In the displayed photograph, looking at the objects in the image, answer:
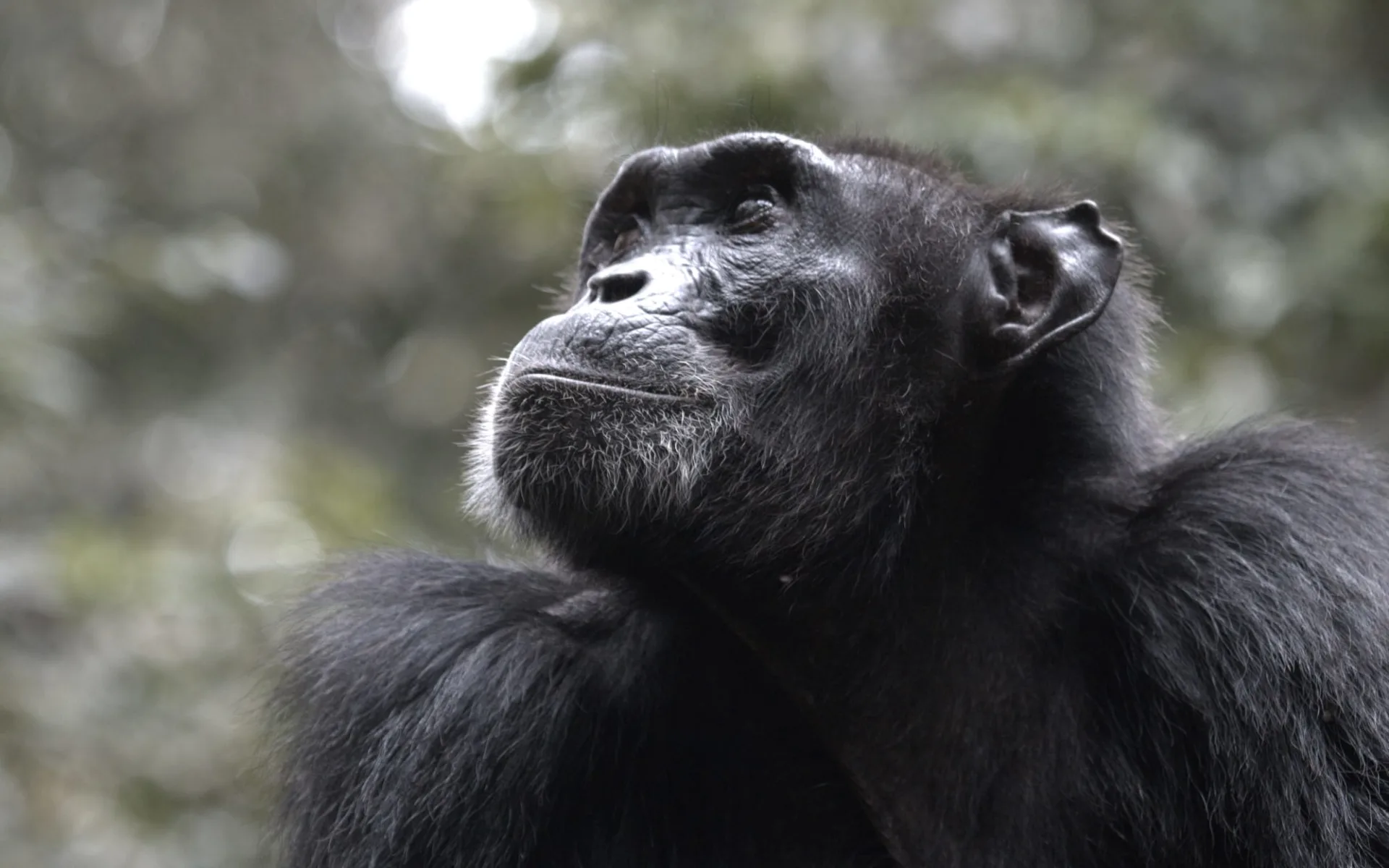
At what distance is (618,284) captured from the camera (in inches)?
159

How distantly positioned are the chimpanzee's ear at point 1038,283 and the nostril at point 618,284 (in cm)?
88

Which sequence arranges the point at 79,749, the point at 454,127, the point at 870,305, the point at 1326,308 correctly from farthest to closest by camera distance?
1. the point at 454,127
2. the point at 1326,308
3. the point at 79,749
4. the point at 870,305

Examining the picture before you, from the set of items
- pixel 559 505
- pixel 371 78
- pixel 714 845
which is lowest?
pixel 714 845

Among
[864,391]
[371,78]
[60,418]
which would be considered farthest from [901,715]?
[371,78]

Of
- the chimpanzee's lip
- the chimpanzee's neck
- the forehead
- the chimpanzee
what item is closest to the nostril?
the chimpanzee

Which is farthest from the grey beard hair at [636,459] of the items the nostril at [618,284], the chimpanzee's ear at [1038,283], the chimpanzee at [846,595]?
the chimpanzee's ear at [1038,283]

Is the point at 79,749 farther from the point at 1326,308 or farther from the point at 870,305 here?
the point at 1326,308

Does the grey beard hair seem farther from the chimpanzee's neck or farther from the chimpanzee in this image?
the chimpanzee's neck

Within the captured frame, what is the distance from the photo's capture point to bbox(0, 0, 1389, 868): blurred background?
236 inches

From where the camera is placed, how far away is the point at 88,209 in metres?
6.80

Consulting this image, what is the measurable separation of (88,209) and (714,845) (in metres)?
4.46

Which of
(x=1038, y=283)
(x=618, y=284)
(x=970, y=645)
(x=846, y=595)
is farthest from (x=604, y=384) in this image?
(x=1038, y=283)

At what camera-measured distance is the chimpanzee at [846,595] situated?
3668 millimetres

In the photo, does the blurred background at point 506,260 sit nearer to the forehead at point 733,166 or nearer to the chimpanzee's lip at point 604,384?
the forehead at point 733,166
